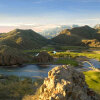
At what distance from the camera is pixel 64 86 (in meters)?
14.4

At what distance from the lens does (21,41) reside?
553 feet

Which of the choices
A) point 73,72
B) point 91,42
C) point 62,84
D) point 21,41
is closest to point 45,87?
point 62,84

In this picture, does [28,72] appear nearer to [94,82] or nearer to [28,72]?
[28,72]

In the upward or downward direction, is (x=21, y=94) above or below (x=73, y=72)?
below

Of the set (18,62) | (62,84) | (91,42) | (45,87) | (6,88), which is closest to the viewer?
(62,84)

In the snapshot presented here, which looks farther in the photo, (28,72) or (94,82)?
A: (28,72)

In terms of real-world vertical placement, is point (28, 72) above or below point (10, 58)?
below

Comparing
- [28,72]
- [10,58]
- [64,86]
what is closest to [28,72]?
[28,72]

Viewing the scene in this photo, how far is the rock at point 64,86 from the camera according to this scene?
1427cm

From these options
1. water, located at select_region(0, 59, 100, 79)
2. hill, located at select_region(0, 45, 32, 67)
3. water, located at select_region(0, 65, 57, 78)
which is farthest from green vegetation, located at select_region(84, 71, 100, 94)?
hill, located at select_region(0, 45, 32, 67)

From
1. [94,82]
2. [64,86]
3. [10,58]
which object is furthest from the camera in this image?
[10,58]

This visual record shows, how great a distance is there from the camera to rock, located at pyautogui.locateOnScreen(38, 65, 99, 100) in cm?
1427

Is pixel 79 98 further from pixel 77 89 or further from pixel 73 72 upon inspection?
pixel 73 72

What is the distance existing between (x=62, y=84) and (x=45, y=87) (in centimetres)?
291
